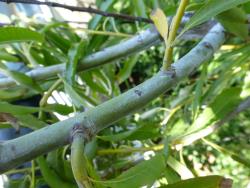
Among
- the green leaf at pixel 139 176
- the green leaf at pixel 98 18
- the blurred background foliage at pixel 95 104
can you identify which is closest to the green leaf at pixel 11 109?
the blurred background foliage at pixel 95 104

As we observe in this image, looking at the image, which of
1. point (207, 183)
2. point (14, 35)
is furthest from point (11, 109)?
point (207, 183)

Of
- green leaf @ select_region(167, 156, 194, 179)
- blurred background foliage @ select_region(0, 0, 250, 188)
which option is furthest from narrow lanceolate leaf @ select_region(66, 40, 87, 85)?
green leaf @ select_region(167, 156, 194, 179)

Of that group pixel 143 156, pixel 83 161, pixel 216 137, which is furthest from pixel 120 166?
pixel 216 137

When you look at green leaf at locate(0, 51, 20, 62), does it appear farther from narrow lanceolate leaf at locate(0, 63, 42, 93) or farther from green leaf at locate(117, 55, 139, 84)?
green leaf at locate(117, 55, 139, 84)

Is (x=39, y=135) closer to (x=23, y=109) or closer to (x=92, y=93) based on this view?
(x=23, y=109)

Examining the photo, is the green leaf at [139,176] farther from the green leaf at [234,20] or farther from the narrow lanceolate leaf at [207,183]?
the green leaf at [234,20]
